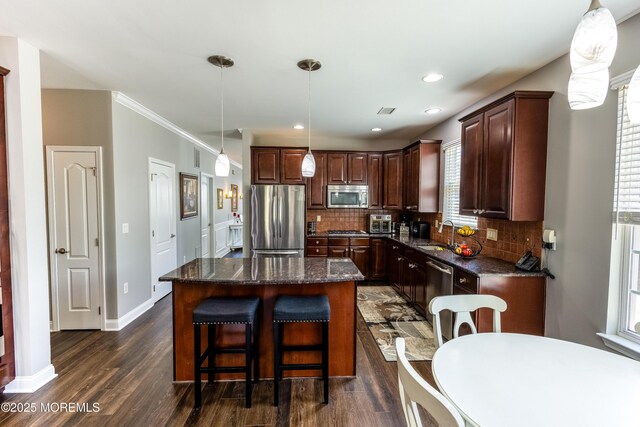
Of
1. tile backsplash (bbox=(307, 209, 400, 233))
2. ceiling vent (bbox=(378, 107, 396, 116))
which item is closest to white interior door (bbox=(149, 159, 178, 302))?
tile backsplash (bbox=(307, 209, 400, 233))

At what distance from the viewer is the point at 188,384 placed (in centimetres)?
230

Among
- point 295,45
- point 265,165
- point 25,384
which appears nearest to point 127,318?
point 25,384

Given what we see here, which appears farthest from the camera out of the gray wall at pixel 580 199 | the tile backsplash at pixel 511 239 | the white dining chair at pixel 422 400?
the tile backsplash at pixel 511 239

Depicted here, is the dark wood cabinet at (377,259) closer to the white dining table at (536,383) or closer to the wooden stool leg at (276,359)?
the wooden stool leg at (276,359)

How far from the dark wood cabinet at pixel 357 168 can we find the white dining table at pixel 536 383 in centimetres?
389

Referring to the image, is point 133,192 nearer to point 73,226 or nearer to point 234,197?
point 73,226

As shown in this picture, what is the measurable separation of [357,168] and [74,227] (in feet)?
13.5

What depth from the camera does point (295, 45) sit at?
7.12ft

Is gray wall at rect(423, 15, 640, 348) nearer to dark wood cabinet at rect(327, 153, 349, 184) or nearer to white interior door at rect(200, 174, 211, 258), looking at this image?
dark wood cabinet at rect(327, 153, 349, 184)

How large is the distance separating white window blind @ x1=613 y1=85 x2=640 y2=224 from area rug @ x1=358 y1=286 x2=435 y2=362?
6.16ft

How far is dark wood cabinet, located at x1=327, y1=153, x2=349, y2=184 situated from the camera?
5148 mm

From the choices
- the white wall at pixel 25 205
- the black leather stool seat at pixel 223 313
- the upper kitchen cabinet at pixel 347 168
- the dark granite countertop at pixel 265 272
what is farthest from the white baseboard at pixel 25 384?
the upper kitchen cabinet at pixel 347 168

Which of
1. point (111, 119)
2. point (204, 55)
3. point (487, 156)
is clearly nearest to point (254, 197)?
point (111, 119)

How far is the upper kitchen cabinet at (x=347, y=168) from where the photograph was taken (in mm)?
Answer: 5152
